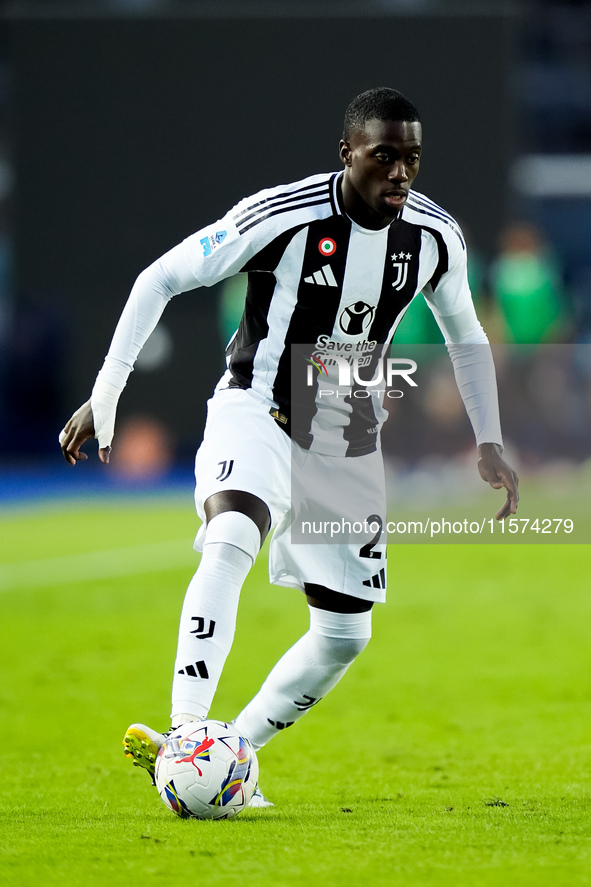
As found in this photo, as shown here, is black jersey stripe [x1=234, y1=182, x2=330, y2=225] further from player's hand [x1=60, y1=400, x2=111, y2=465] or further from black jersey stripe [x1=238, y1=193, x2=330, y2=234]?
player's hand [x1=60, y1=400, x2=111, y2=465]

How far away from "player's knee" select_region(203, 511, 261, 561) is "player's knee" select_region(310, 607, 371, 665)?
0.52 m

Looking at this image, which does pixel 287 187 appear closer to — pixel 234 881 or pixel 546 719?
pixel 234 881

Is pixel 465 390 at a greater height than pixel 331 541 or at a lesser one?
greater

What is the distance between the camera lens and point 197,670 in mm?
3863

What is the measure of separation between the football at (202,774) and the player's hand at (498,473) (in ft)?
4.26

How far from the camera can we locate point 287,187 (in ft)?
14.5

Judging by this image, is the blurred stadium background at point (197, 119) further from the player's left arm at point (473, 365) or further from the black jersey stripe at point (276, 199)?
the black jersey stripe at point (276, 199)

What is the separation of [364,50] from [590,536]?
10.4m

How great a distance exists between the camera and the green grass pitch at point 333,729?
340cm

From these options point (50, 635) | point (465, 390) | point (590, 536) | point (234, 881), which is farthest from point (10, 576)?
point (234, 881)

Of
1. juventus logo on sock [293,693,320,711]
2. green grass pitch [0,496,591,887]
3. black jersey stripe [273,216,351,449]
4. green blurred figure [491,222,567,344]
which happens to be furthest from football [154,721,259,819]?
green blurred figure [491,222,567,344]

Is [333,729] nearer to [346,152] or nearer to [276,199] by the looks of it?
[276,199]

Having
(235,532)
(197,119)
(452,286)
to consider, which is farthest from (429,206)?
(197,119)

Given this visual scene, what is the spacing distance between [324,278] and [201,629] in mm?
1224
